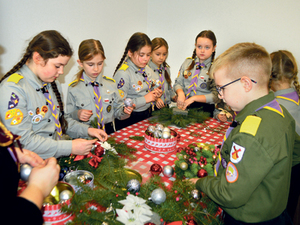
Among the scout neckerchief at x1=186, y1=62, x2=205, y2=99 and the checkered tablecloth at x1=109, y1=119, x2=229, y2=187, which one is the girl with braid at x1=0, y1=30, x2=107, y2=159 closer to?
the checkered tablecloth at x1=109, y1=119, x2=229, y2=187

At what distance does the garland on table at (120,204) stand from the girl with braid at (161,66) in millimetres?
1911

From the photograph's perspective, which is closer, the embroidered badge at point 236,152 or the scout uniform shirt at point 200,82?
the embroidered badge at point 236,152

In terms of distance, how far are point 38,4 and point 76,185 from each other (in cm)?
277

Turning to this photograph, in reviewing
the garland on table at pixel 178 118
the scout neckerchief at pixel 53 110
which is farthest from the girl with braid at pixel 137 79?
the scout neckerchief at pixel 53 110

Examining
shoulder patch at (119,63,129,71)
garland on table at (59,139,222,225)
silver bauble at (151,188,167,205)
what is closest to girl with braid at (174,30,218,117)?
shoulder patch at (119,63,129,71)

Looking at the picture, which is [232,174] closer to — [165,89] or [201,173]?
[201,173]

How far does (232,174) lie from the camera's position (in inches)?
43.8

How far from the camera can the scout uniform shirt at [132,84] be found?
120 inches

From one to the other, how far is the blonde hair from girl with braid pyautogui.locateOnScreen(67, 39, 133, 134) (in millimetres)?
1475

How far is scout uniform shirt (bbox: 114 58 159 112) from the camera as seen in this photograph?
3046mm

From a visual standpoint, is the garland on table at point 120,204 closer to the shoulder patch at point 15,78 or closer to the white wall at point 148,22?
the shoulder patch at point 15,78

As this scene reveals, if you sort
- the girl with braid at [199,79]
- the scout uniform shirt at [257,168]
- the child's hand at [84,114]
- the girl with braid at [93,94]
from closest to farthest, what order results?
the scout uniform shirt at [257,168] < the child's hand at [84,114] < the girl with braid at [93,94] < the girl with braid at [199,79]

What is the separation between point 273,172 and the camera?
1150mm

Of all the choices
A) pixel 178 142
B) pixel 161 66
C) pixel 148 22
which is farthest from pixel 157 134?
pixel 148 22
